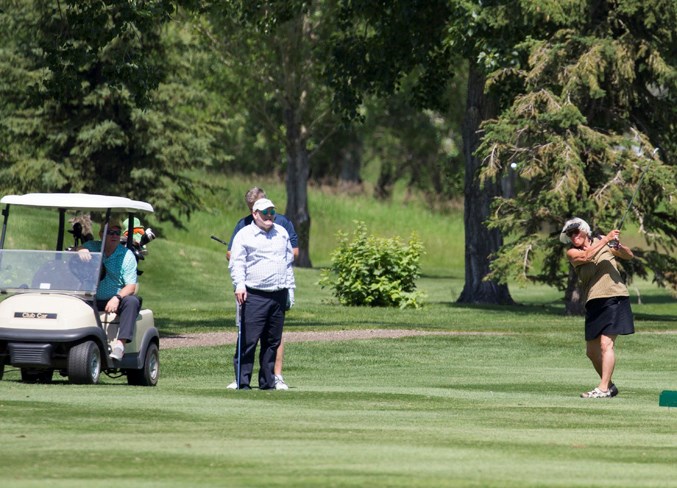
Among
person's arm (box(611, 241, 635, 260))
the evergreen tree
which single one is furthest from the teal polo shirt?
the evergreen tree

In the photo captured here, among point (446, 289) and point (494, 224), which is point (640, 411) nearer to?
point (494, 224)

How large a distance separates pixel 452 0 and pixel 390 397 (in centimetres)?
2104

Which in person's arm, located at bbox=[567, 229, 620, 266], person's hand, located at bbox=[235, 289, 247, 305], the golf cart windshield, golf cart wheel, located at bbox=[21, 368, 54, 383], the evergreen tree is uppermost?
the evergreen tree

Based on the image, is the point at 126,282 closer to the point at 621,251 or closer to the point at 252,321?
the point at 252,321

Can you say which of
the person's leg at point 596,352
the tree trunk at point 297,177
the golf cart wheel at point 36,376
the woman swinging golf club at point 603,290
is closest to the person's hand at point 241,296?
the golf cart wheel at point 36,376

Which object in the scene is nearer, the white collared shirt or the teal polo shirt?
the white collared shirt

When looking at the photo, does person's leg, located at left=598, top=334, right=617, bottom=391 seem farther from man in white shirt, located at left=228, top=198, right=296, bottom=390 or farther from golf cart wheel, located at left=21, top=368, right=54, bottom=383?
golf cart wheel, located at left=21, top=368, right=54, bottom=383

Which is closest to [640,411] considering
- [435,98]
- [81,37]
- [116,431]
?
[116,431]

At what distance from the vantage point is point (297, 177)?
59.2 m

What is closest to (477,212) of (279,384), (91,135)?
(91,135)

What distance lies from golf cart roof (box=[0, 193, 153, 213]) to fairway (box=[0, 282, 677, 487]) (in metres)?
1.76

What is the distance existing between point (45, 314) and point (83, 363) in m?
0.58

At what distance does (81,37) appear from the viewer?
26.0 metres

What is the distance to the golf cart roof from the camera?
15711mm
